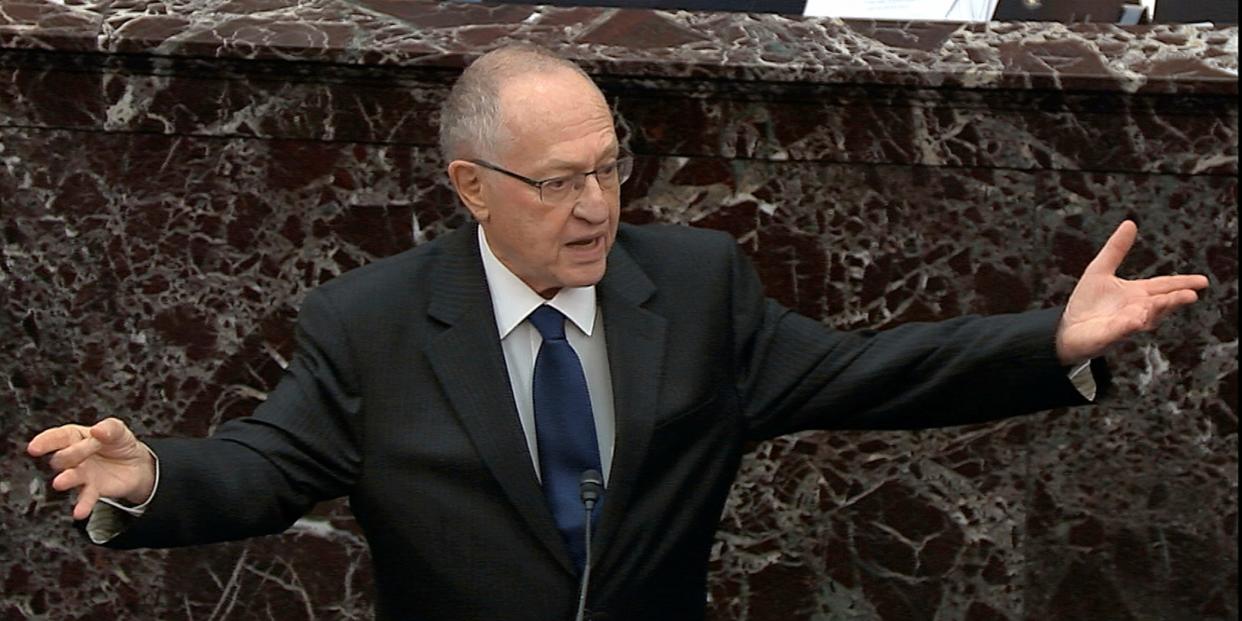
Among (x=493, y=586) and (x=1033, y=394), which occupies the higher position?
(x=1033, y=394)

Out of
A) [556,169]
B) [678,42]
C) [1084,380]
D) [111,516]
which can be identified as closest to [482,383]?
[556,169]

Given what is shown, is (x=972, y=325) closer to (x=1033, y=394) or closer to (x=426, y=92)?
(x=1033, y=394)

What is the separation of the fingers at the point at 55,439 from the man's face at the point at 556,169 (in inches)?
23.1

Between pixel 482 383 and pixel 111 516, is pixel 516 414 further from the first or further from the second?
pixel 111 516

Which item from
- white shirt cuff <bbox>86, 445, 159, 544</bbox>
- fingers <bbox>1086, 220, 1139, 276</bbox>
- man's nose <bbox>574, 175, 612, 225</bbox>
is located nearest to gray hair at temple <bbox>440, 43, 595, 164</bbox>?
man's nose <bbox>574, 175, 612, 225</bbox>

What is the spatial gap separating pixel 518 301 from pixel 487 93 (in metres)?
0.27

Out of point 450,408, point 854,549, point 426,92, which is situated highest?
point 426,92

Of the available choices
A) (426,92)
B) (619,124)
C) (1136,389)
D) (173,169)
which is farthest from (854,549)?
(173,169)

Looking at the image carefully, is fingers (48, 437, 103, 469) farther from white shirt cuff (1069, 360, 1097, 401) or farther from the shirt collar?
white shirt cuff (1069, 360, 1097, 401)

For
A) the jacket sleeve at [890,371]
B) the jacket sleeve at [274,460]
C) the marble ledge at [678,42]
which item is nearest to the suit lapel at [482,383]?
the jacket sleeve at [274,460]

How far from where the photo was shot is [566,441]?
105 inches

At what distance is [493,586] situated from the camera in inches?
106

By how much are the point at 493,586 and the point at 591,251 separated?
1.44 ft

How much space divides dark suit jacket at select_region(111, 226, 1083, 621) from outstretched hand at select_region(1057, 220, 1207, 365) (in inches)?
1.6
